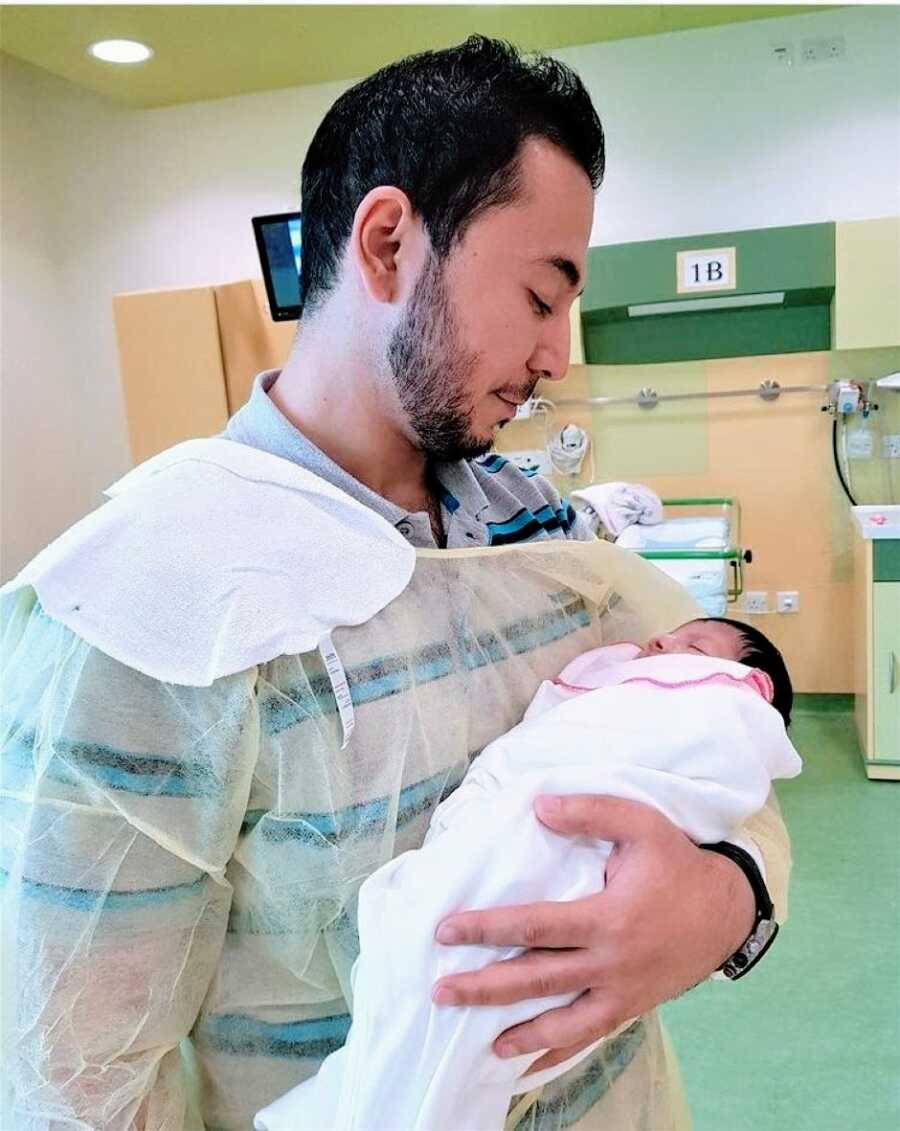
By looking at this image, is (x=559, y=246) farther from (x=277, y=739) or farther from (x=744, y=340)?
(x=744, y=340)

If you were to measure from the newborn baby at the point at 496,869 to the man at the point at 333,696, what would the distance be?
23 mm

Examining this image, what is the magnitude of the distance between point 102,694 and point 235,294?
3.32 m

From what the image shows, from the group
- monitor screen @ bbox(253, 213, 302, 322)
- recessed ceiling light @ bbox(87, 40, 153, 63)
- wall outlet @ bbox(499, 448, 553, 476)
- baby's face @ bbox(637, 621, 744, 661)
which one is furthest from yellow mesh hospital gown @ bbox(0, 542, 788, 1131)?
recessed ceiling light @ bbox(87, 40, 153, 63)

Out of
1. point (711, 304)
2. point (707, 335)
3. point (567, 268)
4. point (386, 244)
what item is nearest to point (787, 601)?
point (707, 335)

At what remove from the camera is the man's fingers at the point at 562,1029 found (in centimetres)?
63

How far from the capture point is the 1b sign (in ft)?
11.6

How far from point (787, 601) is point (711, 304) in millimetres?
1299

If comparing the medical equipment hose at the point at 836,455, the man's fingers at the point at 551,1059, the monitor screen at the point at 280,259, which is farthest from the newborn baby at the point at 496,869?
the medical equipment hose at the point at 836,455

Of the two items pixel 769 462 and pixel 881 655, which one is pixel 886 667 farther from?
pixel 769 462

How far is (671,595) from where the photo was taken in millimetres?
1143

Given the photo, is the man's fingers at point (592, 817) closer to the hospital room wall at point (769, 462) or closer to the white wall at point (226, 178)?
the hospital room wall at point (769, 462)

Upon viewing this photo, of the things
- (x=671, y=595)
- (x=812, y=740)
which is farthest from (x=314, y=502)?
(x=812, y=740)

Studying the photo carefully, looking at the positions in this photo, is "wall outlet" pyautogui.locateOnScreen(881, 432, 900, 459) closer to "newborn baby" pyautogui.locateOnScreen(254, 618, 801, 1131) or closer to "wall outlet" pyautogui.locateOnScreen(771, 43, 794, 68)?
"wall outlet" pyautogui.locateOnScreen(771, 43, 794, 68)

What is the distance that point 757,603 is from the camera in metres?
3.89
